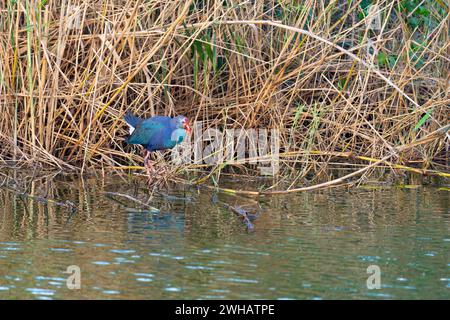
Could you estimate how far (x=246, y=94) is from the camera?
23.6 feet

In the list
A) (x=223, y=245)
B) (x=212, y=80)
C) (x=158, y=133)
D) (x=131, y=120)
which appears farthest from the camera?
(x=212, y=80)

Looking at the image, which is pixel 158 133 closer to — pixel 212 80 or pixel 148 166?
pixel 148 166

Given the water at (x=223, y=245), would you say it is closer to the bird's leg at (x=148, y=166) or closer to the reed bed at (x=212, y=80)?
the bird's leg at (x=148, y=166)

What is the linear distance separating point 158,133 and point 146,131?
0.08 m

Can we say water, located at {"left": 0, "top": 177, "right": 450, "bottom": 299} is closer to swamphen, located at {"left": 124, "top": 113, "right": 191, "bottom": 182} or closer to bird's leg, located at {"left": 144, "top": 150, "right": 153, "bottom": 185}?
bird's leg, located at {"left": 144, "top": 150, "right": 153, "bottom": 185}

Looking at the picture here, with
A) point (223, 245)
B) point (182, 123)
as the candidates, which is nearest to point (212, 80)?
point (182, 123)

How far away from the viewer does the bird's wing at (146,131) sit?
21.0 feet

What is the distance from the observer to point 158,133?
20.9ft

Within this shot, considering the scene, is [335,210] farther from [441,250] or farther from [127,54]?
[127,54]

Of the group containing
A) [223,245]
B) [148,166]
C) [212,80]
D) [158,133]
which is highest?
[212,80]

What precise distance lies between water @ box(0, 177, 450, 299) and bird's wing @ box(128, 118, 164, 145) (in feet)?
1.00

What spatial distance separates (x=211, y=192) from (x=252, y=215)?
2.73ft

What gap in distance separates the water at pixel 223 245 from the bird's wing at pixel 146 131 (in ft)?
1.00

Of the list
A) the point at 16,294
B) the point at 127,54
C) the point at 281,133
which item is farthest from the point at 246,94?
the point at 16,294
